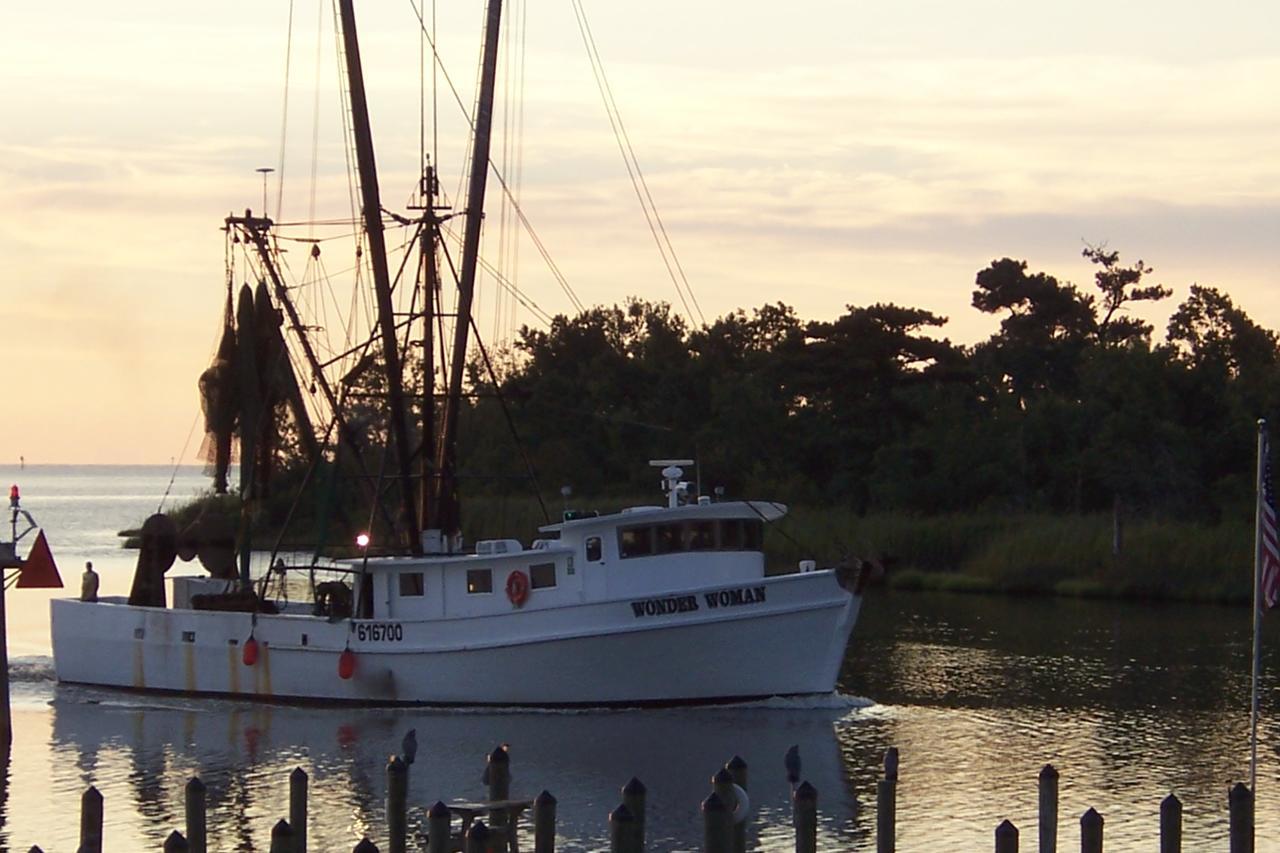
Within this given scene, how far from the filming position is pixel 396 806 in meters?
21.4

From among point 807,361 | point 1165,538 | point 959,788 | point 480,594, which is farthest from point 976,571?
point 959,788

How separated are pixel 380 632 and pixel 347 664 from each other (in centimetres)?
90

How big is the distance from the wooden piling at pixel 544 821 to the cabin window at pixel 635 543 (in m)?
18.4

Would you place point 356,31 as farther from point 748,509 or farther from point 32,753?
point 32,753

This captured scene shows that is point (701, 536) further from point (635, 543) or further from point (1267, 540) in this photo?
point (1267, 540)

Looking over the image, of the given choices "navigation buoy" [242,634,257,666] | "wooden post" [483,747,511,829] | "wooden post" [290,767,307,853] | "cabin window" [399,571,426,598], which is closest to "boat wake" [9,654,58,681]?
"navigation buoy" [242,634,257,666]

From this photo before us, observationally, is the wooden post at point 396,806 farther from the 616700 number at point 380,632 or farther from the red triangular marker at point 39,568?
the 616700 number at point 380,632

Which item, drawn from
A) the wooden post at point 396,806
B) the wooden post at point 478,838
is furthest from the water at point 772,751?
the wooden post at point 478,838

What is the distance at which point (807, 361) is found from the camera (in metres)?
94.8

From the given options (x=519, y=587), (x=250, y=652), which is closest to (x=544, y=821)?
(x=519, y=587)

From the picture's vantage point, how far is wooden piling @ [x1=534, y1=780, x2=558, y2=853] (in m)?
20.0

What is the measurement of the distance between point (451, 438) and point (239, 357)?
672cm

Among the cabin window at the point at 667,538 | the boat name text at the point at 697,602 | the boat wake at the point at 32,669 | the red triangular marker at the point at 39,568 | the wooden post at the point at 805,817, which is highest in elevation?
the cabin window at the point at 667,538

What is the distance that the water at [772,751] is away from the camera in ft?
92.8
